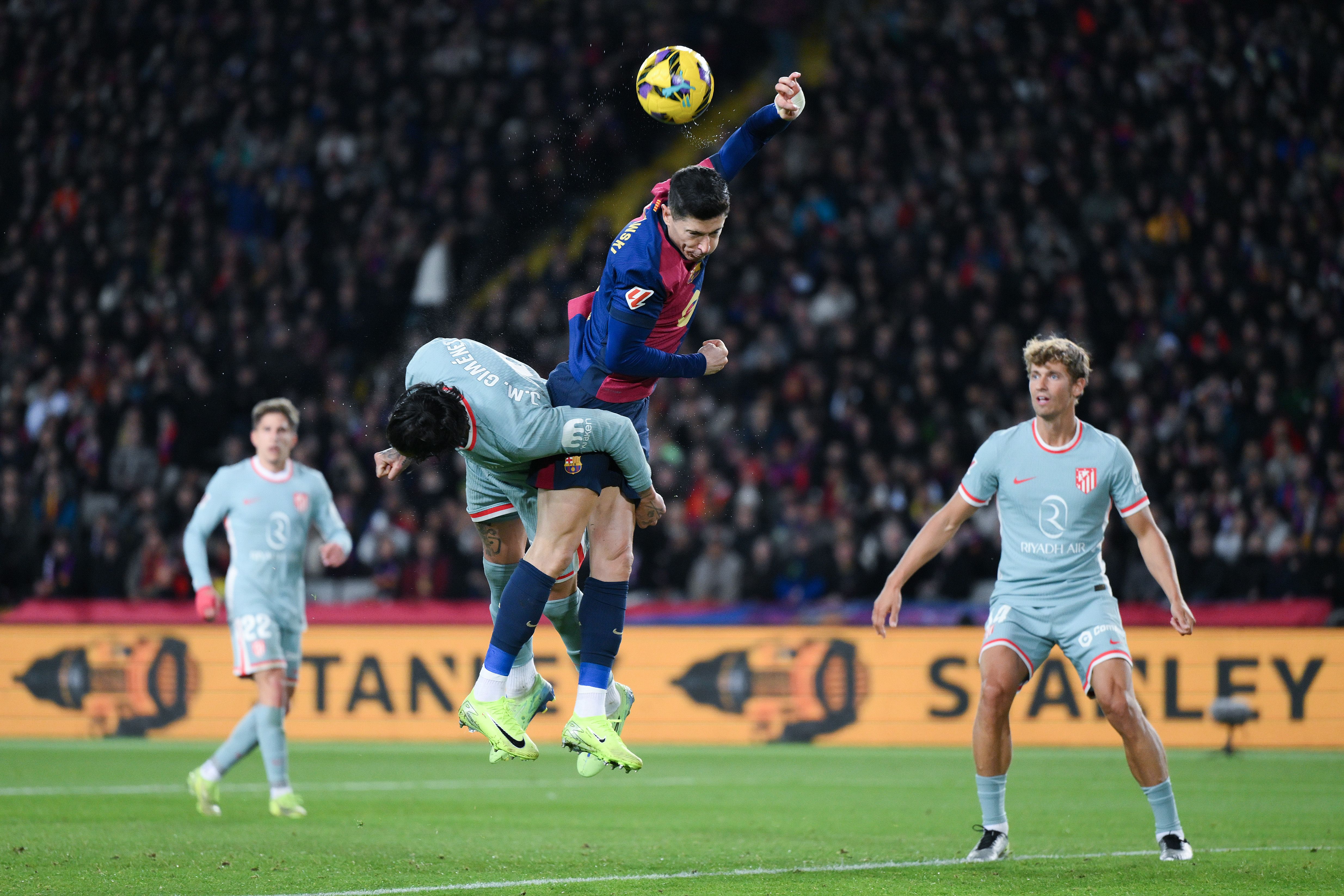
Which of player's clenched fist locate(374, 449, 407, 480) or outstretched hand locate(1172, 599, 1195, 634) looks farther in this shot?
outstretched hand locate(1172, 599, 1195, 634)

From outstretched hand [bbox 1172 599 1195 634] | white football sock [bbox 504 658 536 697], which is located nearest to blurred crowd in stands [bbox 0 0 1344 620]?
outstretched hand [bbox 1172 599 1195 634]

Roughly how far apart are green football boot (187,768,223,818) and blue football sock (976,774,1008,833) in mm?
4741

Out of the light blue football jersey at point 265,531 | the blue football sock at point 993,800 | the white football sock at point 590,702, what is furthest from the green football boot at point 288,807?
the blue football sock at point 993,800

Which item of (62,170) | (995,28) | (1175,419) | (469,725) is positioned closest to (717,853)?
(469,725)

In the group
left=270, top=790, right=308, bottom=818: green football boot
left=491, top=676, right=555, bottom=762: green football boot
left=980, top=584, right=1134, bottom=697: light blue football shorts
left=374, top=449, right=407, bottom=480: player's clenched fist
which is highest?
left=374, top=449, right=407, bottom=480: player's clenched fist

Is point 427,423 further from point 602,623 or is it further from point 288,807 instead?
point 288,807

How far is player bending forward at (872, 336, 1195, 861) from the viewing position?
24.1 ft

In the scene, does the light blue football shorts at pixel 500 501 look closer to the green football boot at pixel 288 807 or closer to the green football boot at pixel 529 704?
the green football boot at pixel 529 704

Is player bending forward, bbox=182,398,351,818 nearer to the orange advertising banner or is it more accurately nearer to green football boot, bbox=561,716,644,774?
green football boot, bbox=561,716,644,774

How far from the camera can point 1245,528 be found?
1483 cm

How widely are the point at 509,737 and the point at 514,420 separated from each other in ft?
4.38

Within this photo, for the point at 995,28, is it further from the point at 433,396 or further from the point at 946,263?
the point at 433,396

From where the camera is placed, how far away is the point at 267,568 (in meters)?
9.95

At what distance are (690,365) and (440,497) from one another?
10.2 m
